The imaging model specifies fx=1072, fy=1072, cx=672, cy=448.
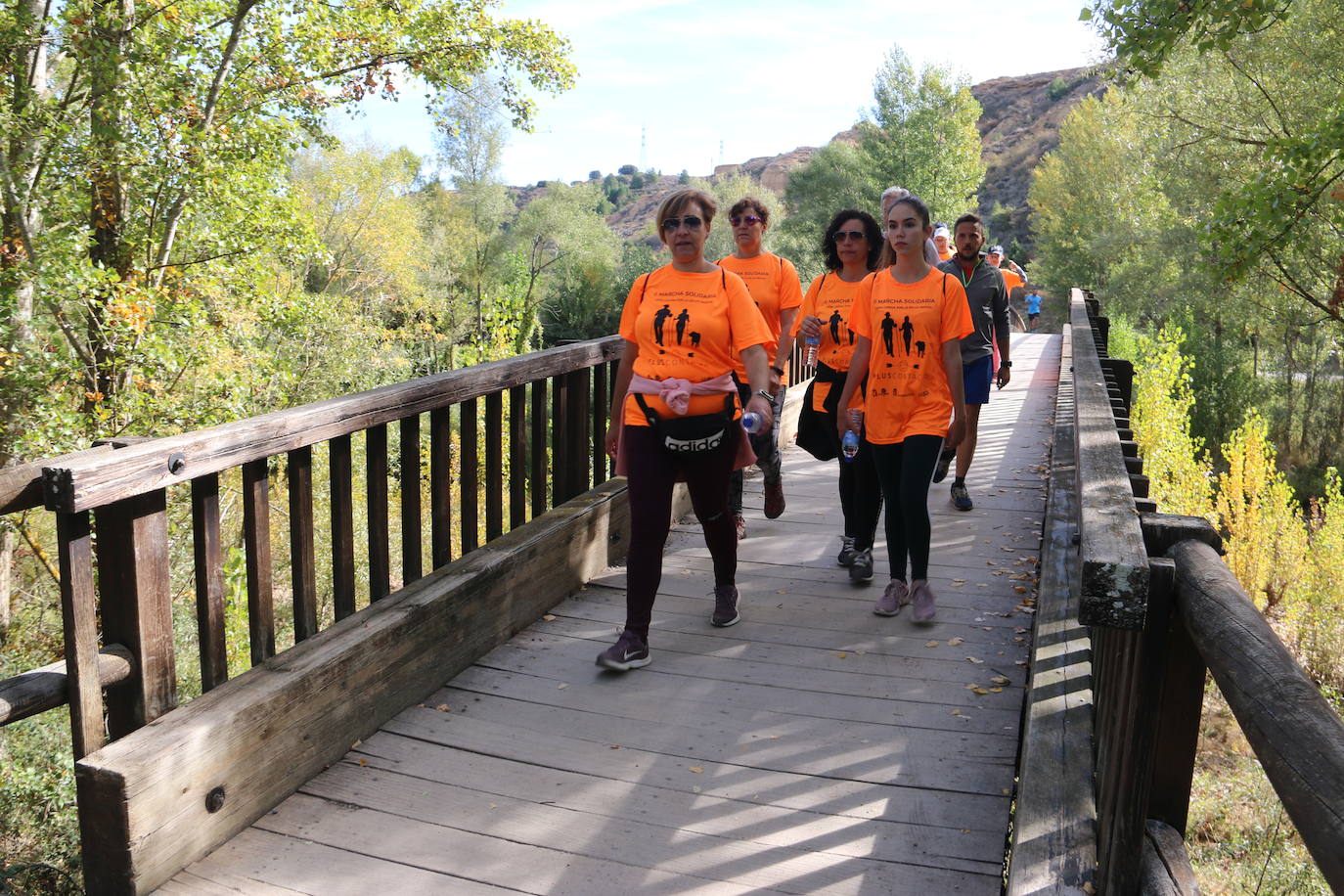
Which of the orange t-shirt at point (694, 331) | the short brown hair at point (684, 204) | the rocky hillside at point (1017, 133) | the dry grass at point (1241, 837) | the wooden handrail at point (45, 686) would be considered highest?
the rocky hillside at point (1017, 133)

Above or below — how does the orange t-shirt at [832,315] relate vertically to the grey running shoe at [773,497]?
above

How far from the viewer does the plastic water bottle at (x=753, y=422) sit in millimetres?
4523

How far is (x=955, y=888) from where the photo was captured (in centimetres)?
290

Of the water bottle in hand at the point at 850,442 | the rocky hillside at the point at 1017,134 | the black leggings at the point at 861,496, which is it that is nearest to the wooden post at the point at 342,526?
the water bottle in hand at the point at 850,442

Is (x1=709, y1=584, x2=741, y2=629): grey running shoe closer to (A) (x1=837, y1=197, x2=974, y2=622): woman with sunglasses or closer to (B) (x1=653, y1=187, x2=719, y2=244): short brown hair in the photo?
(A) (x1=837, y1=197, x2=974, y2=622): woman with sunglasses

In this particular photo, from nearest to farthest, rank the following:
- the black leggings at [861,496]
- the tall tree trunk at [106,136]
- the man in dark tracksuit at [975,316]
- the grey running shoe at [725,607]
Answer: the grey running shoe at [725,607] → the black leggings at [861,496] → the man in dark tracksuit at [975,316] → the tall tree trunk at [106,136]

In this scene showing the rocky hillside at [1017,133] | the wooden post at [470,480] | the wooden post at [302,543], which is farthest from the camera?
the rocky hillside at [1017,133]

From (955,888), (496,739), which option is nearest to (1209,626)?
(955,888)

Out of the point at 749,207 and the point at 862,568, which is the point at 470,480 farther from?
the point at 749,207

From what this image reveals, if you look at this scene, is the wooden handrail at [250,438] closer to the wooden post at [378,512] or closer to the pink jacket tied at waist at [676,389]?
the wooden post at [378,512]

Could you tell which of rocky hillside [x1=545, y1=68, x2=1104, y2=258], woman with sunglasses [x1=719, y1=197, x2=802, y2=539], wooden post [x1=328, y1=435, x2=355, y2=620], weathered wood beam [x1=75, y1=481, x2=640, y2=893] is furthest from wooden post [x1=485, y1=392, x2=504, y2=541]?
rocky hillside [x1=545, y1=68, x2=1104, y2=258]

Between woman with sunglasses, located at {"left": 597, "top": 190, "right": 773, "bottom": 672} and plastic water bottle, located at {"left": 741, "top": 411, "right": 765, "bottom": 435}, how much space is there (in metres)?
0.03

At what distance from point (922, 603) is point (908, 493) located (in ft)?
1.69

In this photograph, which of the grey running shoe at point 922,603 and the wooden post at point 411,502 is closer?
the wooden post at point 411,502
